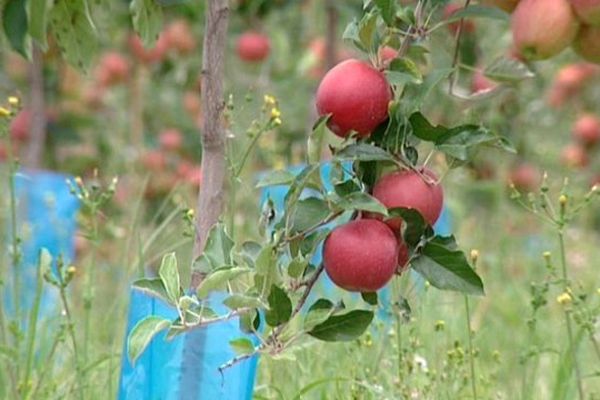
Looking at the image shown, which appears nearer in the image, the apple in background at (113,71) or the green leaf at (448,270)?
the green leaf at (448,270)

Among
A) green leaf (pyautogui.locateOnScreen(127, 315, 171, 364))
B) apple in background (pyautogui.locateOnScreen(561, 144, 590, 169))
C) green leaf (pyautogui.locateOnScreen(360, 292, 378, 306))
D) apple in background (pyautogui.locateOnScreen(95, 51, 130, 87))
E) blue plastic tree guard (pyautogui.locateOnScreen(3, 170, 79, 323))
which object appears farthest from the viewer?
apple in background (pyautogui.locateOnScreen(95, 51, 130, 87))

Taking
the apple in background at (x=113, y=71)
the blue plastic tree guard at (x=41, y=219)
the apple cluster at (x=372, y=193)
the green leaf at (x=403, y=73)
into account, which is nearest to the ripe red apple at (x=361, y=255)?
the apple cluster at (x=372, y=193)

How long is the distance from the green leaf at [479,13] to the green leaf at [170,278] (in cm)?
34

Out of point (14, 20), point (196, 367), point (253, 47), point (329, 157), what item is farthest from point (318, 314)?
point (253, 47)

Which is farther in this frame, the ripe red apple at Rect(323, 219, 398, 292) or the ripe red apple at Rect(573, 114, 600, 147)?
the ripe red apple at Rect(573, 114, 600, 147)

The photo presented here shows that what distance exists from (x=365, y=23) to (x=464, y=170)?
223cm

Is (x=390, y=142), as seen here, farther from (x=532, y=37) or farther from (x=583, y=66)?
(x=583, y=66)

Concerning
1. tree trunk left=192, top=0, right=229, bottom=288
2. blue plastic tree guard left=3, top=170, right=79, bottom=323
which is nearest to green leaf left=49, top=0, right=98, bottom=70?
tree trunk left=192, top=0, right=229, bottom=288

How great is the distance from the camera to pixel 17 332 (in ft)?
5.11

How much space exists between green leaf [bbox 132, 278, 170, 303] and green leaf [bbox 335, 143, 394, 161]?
19 centimetres

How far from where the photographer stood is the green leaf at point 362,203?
3.74 feet

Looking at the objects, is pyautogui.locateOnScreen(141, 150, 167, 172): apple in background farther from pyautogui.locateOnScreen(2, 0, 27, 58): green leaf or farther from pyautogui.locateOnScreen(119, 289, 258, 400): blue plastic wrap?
pyautogui.locateOnScreen(119, 289, 258, 400): blue plastic wrap

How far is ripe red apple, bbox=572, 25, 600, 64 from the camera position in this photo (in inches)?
55.2

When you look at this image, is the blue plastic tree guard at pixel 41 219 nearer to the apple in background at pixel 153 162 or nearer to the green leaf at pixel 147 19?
the apple in background at pixel 153 162
